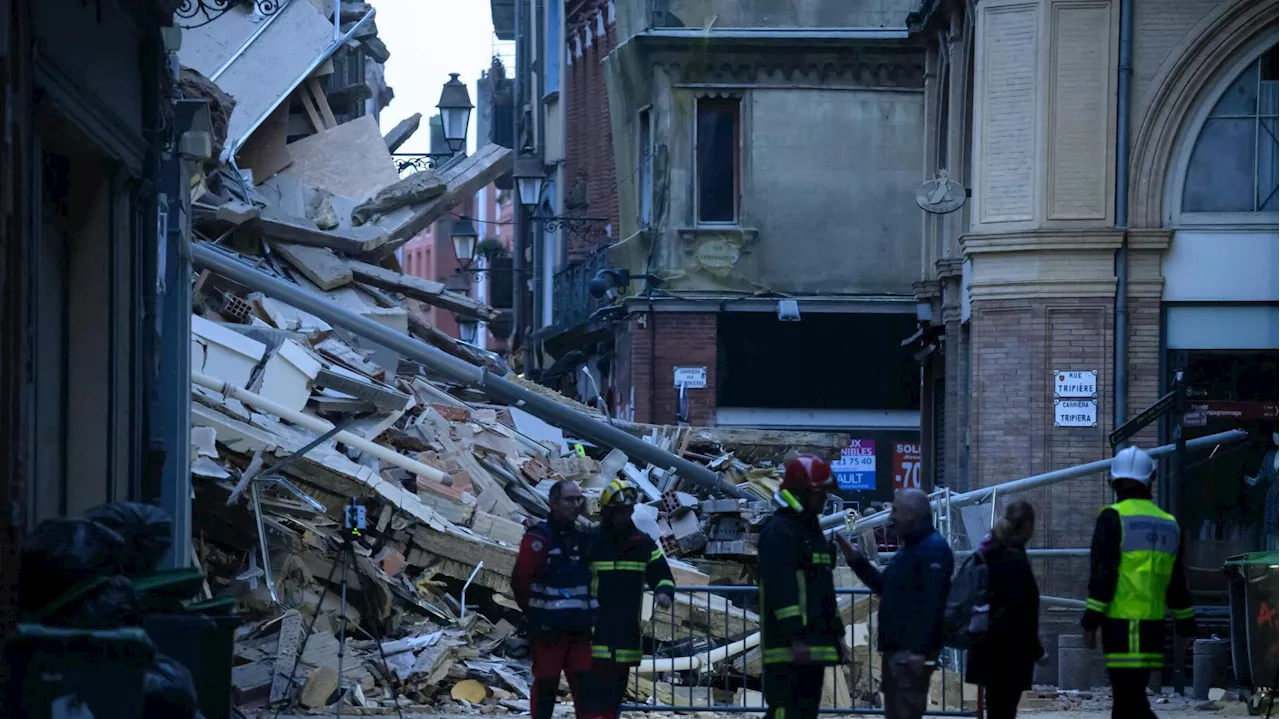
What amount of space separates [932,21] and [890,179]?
7328 millimetres

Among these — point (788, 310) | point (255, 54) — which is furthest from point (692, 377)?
point (255, 54)

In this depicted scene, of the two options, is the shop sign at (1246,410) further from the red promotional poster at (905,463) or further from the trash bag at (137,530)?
the red promotional poster at (905,463)

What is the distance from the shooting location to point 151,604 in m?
7.78

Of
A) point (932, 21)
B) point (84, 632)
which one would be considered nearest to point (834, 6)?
point (932, 21)

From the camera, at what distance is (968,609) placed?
9.72m

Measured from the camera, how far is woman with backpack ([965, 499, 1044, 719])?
984cm

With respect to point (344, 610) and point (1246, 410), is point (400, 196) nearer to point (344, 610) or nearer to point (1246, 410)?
point (1246, 410)

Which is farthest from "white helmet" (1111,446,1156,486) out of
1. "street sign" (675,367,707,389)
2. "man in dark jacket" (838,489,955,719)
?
"street sign" (675,367,707,389)

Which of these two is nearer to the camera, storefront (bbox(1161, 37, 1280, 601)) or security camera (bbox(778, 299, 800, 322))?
storefront (bbox(1161, 37, 1280, 601))

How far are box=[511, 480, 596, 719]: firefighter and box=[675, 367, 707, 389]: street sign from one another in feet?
62.5

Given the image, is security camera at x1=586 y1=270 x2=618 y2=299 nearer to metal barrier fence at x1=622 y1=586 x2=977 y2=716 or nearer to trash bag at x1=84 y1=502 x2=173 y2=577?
metal barrier fence at x1=622 y1=586 x2=977 y2=716

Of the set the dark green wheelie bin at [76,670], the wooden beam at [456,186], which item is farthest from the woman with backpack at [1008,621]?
the wooden beam at [456,186]

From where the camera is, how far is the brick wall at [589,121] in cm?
3581

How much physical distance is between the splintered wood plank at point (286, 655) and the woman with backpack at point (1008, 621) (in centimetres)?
508
